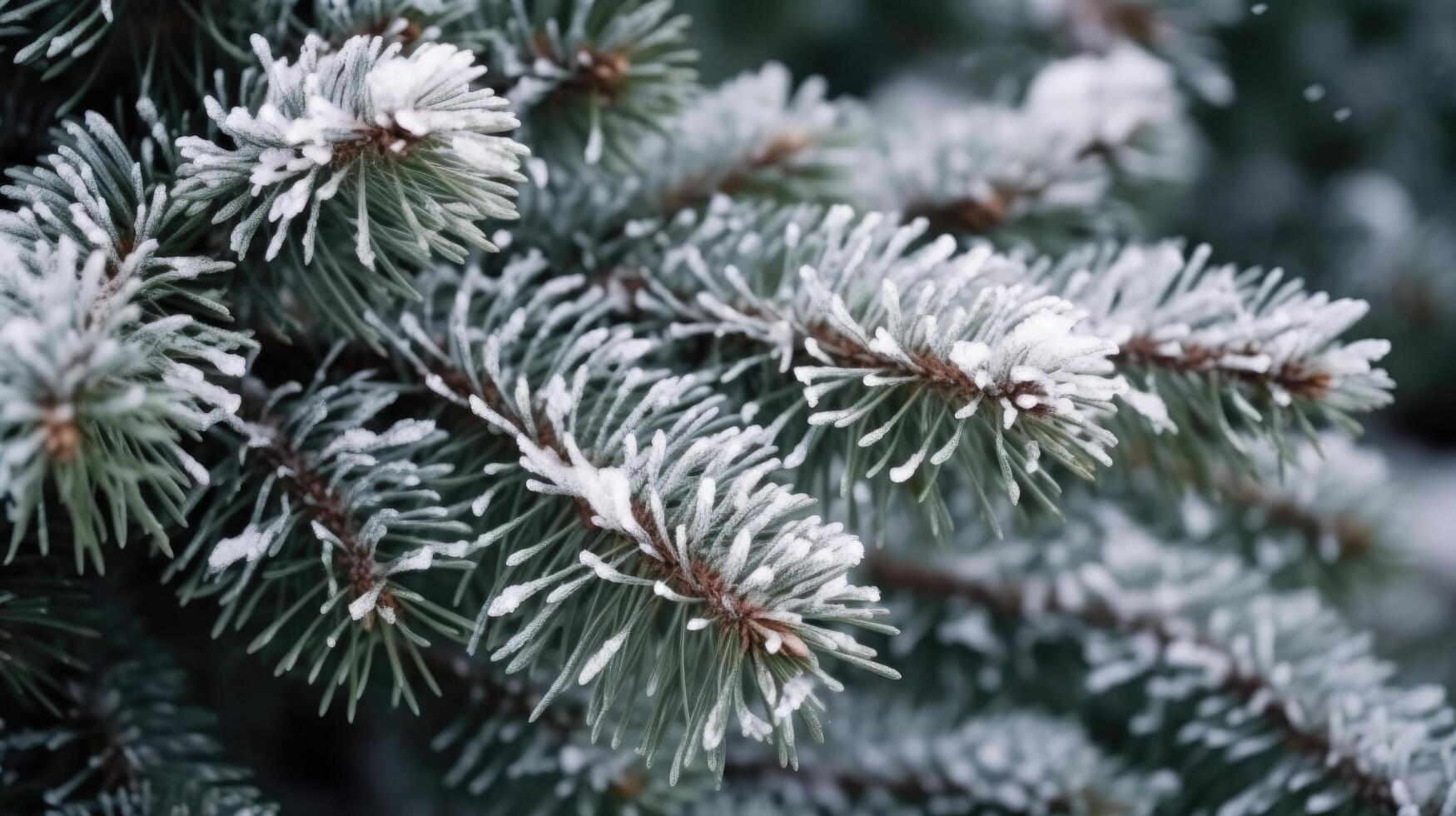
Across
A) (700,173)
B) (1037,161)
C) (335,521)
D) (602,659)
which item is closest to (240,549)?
(335,521)

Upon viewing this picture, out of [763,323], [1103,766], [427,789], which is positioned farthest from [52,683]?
[1103,766]

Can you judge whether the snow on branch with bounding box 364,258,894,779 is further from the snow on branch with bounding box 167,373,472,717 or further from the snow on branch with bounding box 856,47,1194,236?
the snow on branch with bounding box 856,47,1194,236


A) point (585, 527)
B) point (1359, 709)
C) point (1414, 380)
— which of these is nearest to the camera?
point (585, 527)

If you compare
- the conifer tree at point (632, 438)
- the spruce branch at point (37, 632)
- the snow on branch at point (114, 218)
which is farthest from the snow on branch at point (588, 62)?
the spruce branch at point (37, 632)

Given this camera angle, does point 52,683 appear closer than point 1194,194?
Yes

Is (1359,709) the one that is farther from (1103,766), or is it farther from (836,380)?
(836,380)

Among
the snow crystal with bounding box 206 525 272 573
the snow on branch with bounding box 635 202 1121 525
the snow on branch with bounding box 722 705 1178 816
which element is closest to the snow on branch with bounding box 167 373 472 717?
the snow crystal with bounding box 206 525 272 573
